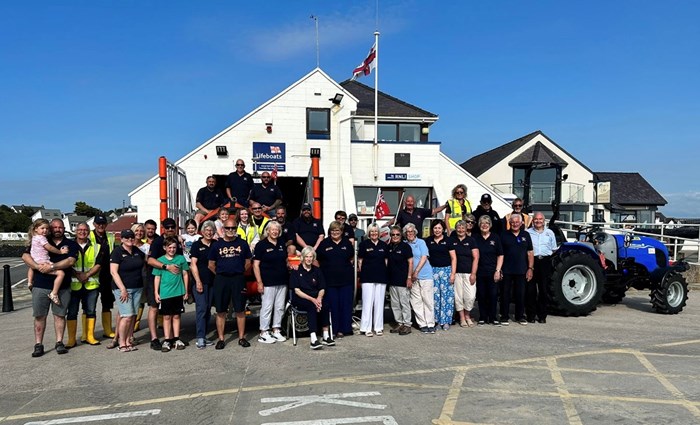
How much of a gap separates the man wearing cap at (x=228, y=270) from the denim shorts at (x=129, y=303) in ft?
3.48

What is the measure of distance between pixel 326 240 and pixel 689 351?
4.98 metres

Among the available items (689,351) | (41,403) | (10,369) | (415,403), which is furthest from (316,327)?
(689,351)

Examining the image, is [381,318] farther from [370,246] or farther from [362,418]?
[362,418]

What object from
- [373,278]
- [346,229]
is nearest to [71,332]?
[346,229]

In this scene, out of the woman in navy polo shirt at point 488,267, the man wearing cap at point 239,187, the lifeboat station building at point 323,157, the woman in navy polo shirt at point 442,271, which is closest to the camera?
the woman in navy polo shirt at point 442,271

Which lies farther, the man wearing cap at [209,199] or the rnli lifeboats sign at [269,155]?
the rnli lifeboats sign at [269,155]

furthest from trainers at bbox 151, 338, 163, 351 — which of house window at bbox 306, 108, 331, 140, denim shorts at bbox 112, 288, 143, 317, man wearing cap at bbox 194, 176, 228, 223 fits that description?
house window at bbox 306, 108, 331, 140

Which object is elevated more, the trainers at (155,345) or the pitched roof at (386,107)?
the pitched roof at (386,107)

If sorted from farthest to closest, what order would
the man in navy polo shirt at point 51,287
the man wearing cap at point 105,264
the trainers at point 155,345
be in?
the man wearing cap at point 105,264 → the trainers at point 155,345 → the man in navy polo shirt at point 51,287

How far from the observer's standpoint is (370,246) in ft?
23.9

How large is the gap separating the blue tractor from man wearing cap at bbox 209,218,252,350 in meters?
5.00

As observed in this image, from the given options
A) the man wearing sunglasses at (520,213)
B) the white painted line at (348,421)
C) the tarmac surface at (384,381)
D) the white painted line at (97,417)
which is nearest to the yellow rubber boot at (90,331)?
the tarmac surface at (384,381)

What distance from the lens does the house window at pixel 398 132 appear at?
18.1m

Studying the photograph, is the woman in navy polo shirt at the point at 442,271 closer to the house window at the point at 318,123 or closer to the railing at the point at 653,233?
the railing at the point at 653,233
